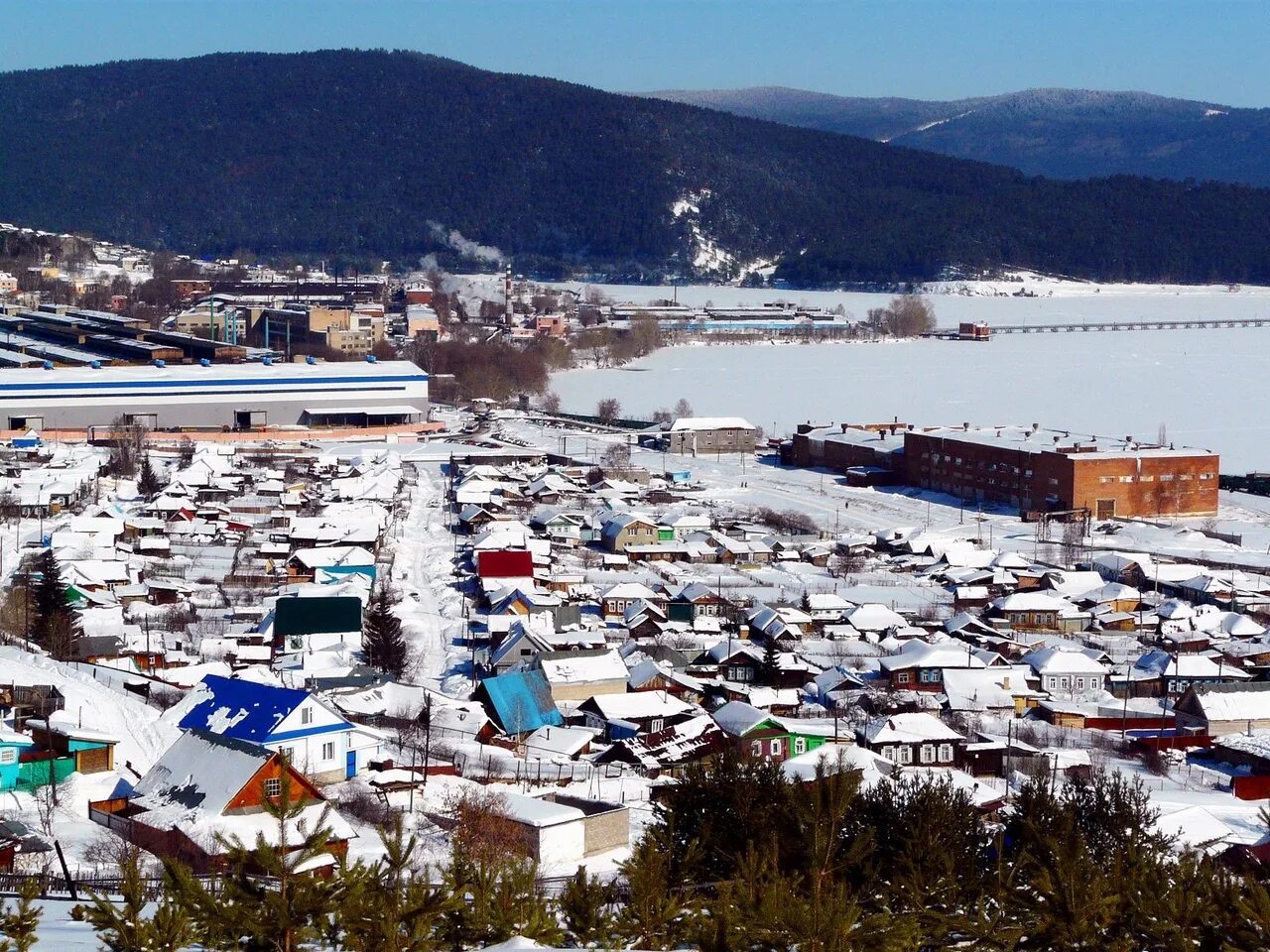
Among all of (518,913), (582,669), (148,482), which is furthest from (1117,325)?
(518,913)

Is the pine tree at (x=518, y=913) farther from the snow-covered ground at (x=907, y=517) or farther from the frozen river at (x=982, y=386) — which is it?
the frozen river at (x=982, y=386)

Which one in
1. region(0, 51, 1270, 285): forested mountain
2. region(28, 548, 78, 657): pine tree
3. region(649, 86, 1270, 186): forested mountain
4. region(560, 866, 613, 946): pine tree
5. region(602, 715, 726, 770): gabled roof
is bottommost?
region(602, 715, 726, 770): gabled roof

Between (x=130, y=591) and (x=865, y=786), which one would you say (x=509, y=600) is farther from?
(x=865, y=786)

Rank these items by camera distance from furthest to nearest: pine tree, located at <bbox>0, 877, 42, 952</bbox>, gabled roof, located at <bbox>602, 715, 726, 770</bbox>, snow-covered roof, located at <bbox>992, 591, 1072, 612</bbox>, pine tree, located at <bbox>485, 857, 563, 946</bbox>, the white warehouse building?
the white warehouse building, snow-covered roof, located at <bbox>992, 591, 1072, 612</bbox>, gabled roof, located at <bbox>602, 715, 726, 770</bbox>, pine tree, located at <bbox>485, 857, 563, 946</bbox>, pine tree, located at <bbox>0, 877, 42, 952</bbox>

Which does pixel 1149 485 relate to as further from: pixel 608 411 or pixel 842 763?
pixel 842 763

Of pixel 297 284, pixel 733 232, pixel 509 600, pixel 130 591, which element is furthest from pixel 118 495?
pixel 733 232

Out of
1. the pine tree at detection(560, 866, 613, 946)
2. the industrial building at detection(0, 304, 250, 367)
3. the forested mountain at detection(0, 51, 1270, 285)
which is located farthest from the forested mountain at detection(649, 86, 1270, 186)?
the pine tree at detection(560, 866, 613, 946)

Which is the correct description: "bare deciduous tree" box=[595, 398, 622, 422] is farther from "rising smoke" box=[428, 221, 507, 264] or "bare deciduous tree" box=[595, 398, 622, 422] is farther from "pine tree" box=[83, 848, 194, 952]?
"rising smoke" box=[428, 221, 507, 264]
